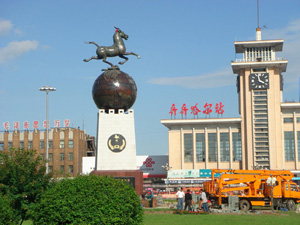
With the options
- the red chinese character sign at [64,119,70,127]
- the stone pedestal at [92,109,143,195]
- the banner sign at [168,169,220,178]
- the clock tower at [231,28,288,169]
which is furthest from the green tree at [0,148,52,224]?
the red chinese character sign at [64,119,70,127]

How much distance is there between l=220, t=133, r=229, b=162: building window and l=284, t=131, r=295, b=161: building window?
8598 mm

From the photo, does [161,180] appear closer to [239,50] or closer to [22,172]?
[239,50]

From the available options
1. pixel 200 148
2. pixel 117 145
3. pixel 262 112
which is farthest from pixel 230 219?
pixel 200 148

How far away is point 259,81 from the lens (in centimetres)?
7344

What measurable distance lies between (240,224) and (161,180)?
57528mm

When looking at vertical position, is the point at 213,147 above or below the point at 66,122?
below

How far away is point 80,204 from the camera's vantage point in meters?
16.3

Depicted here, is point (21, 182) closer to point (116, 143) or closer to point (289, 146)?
point (116, 143)

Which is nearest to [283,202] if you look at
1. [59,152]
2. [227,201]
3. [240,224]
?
[227,201]

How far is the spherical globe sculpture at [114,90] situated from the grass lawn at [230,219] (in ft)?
50.2

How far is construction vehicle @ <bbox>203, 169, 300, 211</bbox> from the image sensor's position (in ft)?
107

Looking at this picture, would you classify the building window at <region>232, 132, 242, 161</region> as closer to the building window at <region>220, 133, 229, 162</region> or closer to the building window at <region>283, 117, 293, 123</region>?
the building window at <region>220, 133, 229, 162</region>

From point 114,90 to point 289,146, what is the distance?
4097cm

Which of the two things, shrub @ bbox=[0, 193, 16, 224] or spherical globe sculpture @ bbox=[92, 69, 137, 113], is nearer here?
shrub @ bbox=[0, 193, 16, 224]
